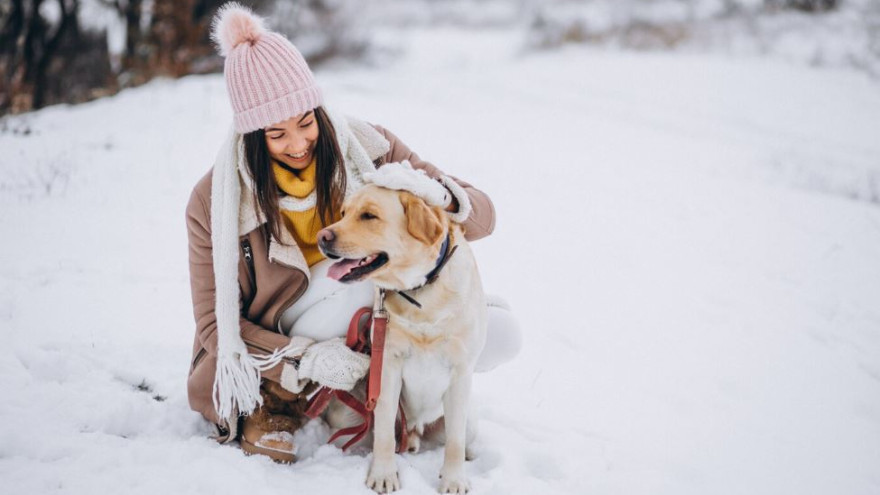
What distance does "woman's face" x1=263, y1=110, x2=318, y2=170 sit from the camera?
2.15 m

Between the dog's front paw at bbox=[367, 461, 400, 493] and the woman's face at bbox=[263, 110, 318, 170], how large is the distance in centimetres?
123

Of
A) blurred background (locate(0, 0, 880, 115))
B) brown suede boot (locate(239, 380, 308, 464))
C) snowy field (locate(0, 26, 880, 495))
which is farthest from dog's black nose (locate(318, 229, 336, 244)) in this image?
blurred background (locate(0, 0, 880, 115))

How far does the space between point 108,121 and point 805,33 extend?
50.0 ft

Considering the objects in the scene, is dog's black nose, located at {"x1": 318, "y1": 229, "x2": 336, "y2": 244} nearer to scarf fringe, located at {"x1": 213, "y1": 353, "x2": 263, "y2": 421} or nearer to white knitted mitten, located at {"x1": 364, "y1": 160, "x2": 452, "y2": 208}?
white knitted mitten, located at {"x1": 364, "y1": 160, "x2": 452, "y2": 208}

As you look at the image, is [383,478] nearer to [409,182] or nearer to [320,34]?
[409,182]

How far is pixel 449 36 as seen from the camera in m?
21.8

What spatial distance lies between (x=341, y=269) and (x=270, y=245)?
42cm

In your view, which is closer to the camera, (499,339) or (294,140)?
(294,140)

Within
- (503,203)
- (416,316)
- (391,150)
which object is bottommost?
(503,203)

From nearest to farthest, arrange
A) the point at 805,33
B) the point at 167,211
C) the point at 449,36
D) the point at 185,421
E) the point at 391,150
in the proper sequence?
the point at 185,421 < the point at 391,150 < the point at 167,211 < the point at 805,33 < the point at 449,36

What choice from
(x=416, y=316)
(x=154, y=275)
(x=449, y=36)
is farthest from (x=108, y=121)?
(x=449, y=36)

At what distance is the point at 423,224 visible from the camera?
1968mm

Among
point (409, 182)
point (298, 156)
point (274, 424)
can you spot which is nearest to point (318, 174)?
point (298, 156)

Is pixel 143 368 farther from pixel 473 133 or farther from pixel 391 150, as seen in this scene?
pixel 473 133
